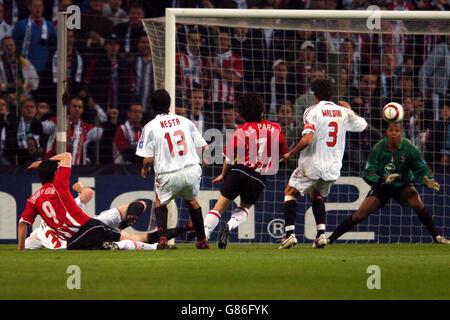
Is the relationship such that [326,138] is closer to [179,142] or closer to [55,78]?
[179,142]

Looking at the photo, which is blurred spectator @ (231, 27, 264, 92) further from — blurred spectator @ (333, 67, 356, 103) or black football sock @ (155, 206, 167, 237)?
black football sock @ (155, 206, 167, 237)

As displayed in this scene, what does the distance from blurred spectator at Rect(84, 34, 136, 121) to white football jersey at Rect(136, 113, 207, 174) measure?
514 cm

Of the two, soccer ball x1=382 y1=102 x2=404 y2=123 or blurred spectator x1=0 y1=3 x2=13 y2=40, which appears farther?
blurred spectator x1=0 y1=3 x2=13 y2=40

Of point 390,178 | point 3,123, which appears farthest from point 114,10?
point 390,178

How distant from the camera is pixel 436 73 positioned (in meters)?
14.8

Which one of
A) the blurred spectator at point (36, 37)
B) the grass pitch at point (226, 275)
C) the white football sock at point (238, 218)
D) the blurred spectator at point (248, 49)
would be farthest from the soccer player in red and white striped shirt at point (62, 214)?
the blurred spectator at point (36, 37)

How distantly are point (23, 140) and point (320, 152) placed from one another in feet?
18.5

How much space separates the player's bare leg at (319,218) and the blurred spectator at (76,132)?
471 cm

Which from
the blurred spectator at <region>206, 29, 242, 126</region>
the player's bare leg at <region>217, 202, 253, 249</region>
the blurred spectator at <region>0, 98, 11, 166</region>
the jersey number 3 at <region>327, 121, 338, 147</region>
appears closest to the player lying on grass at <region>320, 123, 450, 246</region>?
the jersey number 3 at <region>327, 121, 338, 147</region>

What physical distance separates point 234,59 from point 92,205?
3349 mm

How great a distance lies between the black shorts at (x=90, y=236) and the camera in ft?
34.9

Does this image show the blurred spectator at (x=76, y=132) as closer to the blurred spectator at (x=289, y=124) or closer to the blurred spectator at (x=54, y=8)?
the blurred spectator at (x=54, y=8)

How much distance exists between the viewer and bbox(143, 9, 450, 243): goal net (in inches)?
521

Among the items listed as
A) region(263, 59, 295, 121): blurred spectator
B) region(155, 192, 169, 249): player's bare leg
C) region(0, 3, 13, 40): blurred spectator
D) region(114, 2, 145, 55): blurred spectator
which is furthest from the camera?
A: region(114, 2, 145, 55): blurred spectator
